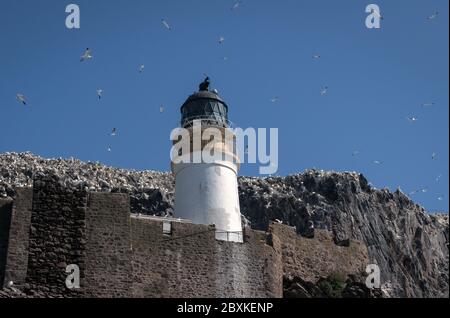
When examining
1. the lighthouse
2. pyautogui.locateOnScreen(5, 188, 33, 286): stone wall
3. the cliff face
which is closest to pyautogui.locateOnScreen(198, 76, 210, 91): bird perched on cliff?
the lighthouse

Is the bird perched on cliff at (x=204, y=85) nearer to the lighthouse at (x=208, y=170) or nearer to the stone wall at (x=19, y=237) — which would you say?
the lighthouse at (x=208, y=170)

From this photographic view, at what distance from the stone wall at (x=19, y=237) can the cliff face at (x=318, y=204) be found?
132 ft

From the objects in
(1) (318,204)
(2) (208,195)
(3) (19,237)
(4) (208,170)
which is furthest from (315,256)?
(1) (318,204)

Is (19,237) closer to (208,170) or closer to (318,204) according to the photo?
(208,170)

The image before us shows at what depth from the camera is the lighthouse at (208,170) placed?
34781mm

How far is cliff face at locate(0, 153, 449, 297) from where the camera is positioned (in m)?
75.9

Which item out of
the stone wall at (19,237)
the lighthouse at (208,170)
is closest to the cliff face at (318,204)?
the lighthouse at (208,170)

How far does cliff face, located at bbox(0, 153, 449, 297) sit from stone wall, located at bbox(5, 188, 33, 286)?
40113mm

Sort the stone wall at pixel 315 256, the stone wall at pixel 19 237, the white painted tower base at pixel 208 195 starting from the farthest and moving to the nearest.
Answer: the stone wall at pixel 315 256, the white painted tower base at pixel 208 195, the stone wall at pixel 19 237

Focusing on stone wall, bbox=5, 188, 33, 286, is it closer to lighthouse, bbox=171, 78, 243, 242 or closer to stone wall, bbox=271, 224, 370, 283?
lighthouse, bbox=171, 78, 243, 242

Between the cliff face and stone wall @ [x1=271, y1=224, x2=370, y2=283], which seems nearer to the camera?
stone wall @ [x1=271, y1=224, x2=370, y2=283]

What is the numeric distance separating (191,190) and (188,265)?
5.17m
